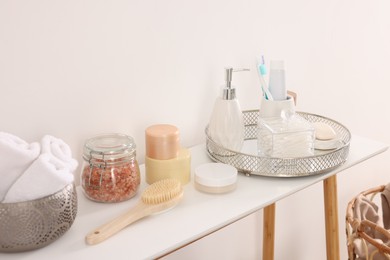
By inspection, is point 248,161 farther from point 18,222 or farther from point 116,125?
point 18,222

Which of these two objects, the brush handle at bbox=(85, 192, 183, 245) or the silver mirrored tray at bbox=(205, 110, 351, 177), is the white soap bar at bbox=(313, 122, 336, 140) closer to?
the silver mirrored tray at bbox=(205, 110, 351, 177)

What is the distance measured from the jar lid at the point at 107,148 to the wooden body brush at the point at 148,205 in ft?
0.25

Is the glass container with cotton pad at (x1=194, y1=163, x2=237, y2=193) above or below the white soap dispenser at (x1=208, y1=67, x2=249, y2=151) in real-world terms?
below

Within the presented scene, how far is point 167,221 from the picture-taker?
0.77m

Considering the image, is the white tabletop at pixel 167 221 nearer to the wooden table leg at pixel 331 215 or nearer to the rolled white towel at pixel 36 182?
the rolled white towel at pixel 36 182

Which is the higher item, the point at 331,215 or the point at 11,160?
the point at 11,160

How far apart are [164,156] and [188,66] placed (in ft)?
0.79

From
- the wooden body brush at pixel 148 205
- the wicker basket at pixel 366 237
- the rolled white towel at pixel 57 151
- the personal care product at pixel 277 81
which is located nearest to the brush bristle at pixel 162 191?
the wooden body brush at pixel 148 205

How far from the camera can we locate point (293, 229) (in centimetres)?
150

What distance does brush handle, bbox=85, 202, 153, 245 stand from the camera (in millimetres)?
703

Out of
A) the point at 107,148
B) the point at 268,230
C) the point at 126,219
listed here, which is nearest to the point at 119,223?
the point at 126,219

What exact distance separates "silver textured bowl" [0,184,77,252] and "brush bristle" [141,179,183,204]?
134 mm

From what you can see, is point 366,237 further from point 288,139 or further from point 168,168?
point 168,168

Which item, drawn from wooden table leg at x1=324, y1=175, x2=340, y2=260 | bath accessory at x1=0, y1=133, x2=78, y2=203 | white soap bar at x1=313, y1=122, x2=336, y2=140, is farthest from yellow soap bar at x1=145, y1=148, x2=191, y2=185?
wooden table leg at x1=324, y1=175, x2=340, y2=260
